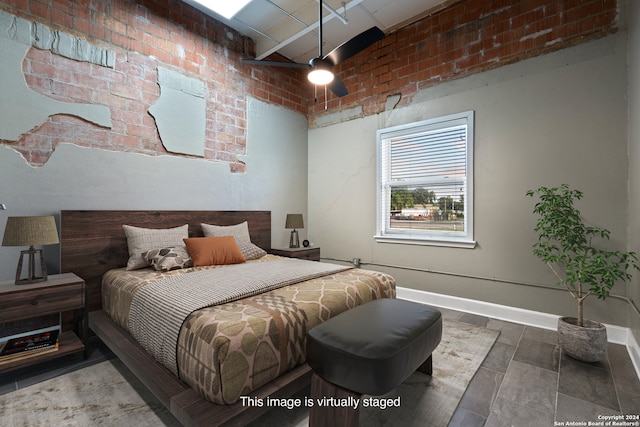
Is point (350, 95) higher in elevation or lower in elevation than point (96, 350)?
higher

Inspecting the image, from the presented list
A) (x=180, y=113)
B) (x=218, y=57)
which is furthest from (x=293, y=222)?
(x=218, y=57)

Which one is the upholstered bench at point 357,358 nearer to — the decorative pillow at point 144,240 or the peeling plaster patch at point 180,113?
the decorative pillow at point 144,240

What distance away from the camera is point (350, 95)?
13.8 feet

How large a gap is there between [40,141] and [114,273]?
1244 millimetres

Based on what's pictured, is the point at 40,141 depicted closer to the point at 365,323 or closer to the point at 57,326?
the point at 57,326

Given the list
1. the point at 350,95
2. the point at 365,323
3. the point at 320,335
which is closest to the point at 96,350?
the point at 320,335

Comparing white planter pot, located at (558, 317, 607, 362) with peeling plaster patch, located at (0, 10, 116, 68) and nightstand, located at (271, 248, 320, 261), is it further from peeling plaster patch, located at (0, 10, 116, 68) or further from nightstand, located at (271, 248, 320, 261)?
peeling plaster patch, located at (0, 10, 116, 68)

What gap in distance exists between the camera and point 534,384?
6.10ft

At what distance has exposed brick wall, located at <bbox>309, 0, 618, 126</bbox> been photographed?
103 inches

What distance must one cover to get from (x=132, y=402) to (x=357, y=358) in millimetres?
1410

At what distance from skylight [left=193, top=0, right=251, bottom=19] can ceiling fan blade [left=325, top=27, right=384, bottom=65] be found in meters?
1.46

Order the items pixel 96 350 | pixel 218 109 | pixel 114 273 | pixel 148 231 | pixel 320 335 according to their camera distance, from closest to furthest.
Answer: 1. pixel 320 335
2. pixel 96 350
3. pixel 114 273
4. pixel 148 231
5. pixel 218 109

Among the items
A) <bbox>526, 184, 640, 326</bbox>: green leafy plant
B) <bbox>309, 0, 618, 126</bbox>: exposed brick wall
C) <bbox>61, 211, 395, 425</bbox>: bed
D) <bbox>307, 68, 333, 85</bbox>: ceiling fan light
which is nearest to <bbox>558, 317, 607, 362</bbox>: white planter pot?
<bbox>526, 184, 640, 326</bbox>: green leafy plant

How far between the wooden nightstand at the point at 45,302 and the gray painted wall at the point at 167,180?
21.9 inches
